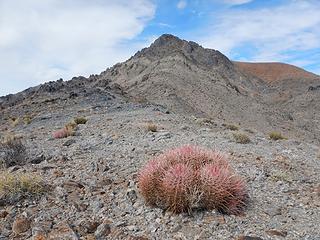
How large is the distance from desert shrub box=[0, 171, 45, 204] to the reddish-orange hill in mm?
74312

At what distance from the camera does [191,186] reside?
280 inches

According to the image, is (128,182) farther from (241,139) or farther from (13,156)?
(241,139)

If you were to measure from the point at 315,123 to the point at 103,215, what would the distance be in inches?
1711

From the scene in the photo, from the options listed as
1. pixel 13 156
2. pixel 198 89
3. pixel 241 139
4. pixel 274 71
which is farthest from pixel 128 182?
pixel 274 71

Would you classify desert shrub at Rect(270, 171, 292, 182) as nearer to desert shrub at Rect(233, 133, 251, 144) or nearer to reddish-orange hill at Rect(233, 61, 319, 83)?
desert shrub at Rect(233, 133, 251, 144)

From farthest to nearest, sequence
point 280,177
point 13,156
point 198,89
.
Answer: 1. point 198,89
2. point 13,156
3. point 280,177

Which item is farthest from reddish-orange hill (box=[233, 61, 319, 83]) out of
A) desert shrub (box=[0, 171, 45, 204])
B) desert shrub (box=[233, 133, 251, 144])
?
desert shrub (box=[0, 171, 45, 204])

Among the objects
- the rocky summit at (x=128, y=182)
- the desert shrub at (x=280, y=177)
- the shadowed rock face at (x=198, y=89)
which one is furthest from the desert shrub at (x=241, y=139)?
the shadowed rock face at (x=198, y=89)

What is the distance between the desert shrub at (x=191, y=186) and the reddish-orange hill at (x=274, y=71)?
74.4m

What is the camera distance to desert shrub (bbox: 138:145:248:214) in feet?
23.5

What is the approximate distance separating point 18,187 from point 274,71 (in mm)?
83212

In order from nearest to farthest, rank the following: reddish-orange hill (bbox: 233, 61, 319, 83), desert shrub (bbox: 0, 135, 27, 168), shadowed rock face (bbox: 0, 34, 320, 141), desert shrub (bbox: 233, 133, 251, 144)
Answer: desert shrub (bbox: 0, 135, 27, 168) → desert shrub (bbox: 233, 133, 251, 144) → shadowed rock face (bbox: 0, 34, 320, 141) → reddish-orange hill (bbox: 233, 61, 319, 83)

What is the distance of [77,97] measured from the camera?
3081cm

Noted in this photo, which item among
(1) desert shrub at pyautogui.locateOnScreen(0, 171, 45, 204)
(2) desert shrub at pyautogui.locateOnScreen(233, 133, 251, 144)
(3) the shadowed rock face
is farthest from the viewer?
(3) the shadowed rock face
